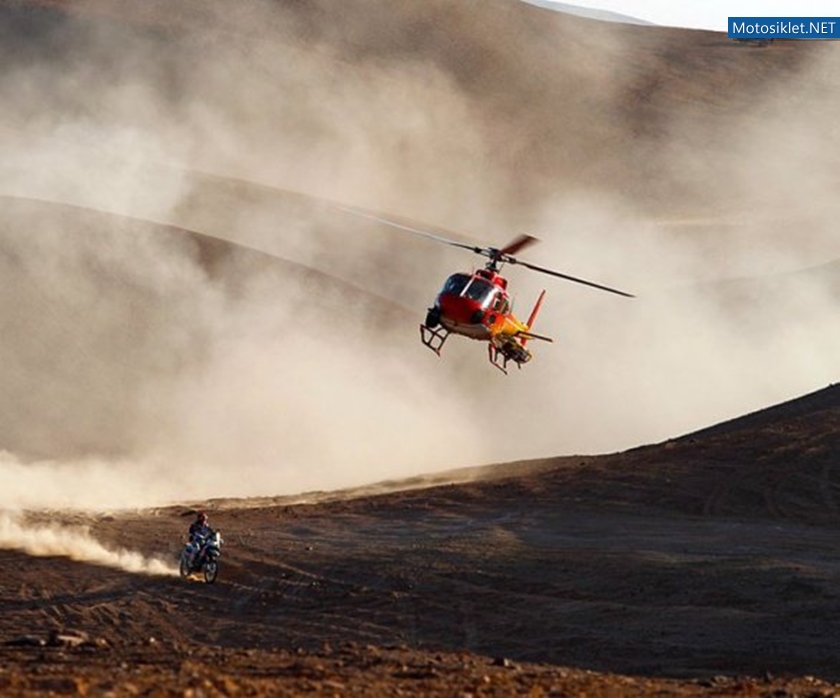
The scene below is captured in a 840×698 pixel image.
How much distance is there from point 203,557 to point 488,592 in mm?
4377

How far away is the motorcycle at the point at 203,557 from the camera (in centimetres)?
2402

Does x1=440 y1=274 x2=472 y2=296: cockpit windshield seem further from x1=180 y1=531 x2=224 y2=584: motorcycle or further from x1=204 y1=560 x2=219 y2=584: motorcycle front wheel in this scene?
x1=204 y1=560 x2=219 y2=584: motorcycle front wheel

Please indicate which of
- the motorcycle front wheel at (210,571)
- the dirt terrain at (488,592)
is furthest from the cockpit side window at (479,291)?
the motorcycle front wheel at (210,571)

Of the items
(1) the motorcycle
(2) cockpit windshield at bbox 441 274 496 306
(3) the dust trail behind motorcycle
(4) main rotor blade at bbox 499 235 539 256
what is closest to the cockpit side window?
(2) cockpit windshield at bbox 441 274 496 306

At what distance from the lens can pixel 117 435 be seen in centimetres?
4462

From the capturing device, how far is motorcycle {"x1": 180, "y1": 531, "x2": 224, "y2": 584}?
24016 mm

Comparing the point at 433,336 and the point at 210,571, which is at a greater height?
the point at 433,336

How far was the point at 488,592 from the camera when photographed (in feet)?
76.9

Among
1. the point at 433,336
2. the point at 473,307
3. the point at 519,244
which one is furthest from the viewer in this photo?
the point at 433,336

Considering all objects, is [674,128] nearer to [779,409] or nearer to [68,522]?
[779,409]

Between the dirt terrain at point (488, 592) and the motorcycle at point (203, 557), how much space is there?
9.2 inches

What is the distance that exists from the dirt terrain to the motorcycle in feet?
0.77

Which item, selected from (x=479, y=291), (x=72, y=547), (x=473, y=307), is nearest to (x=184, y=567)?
(x=72, y=547)

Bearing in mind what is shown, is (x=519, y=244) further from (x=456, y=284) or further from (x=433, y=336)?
(x=433, y=336)
